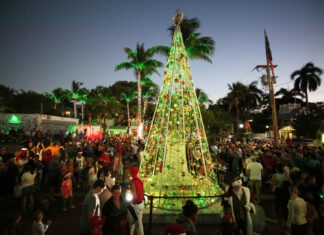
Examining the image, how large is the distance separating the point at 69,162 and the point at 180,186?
12.8 feet

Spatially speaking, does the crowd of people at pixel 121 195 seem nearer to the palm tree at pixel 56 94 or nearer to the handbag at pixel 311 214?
the handbag at pixel 311 214

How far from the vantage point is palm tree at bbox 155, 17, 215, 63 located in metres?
15.3

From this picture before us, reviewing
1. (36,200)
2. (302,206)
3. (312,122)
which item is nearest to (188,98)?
(302,206)

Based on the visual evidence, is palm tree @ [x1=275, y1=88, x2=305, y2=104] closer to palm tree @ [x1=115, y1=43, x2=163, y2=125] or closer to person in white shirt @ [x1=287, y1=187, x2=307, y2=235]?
palm tree @ [x1=115, y1=43, x2=163, y2=125]

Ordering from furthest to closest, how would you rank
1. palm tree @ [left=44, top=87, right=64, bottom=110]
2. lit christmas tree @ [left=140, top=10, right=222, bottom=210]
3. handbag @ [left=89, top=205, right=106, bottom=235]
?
1. palm tree @ [left=44, top=87, right=64, bottom=110]
2. lit christmas tree @ [left=140, top=10, right=222, bottom=210]
3. handbag @ [left=89, top=205, right=106, bottom=235]

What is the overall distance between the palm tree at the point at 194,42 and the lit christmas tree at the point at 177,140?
7.68m

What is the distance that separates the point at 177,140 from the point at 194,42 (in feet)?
34.0

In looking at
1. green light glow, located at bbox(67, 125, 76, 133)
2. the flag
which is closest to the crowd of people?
the flag

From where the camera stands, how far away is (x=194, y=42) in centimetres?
1546

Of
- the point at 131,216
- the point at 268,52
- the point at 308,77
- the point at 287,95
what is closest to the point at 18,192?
the point at 131,216

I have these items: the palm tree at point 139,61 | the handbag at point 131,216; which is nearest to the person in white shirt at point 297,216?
the handbag at point 131,216

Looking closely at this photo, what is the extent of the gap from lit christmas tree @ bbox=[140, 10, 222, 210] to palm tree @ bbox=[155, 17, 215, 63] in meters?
7.68

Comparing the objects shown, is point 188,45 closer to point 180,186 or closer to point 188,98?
point 188,98

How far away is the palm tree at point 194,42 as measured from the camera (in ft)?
50.3
